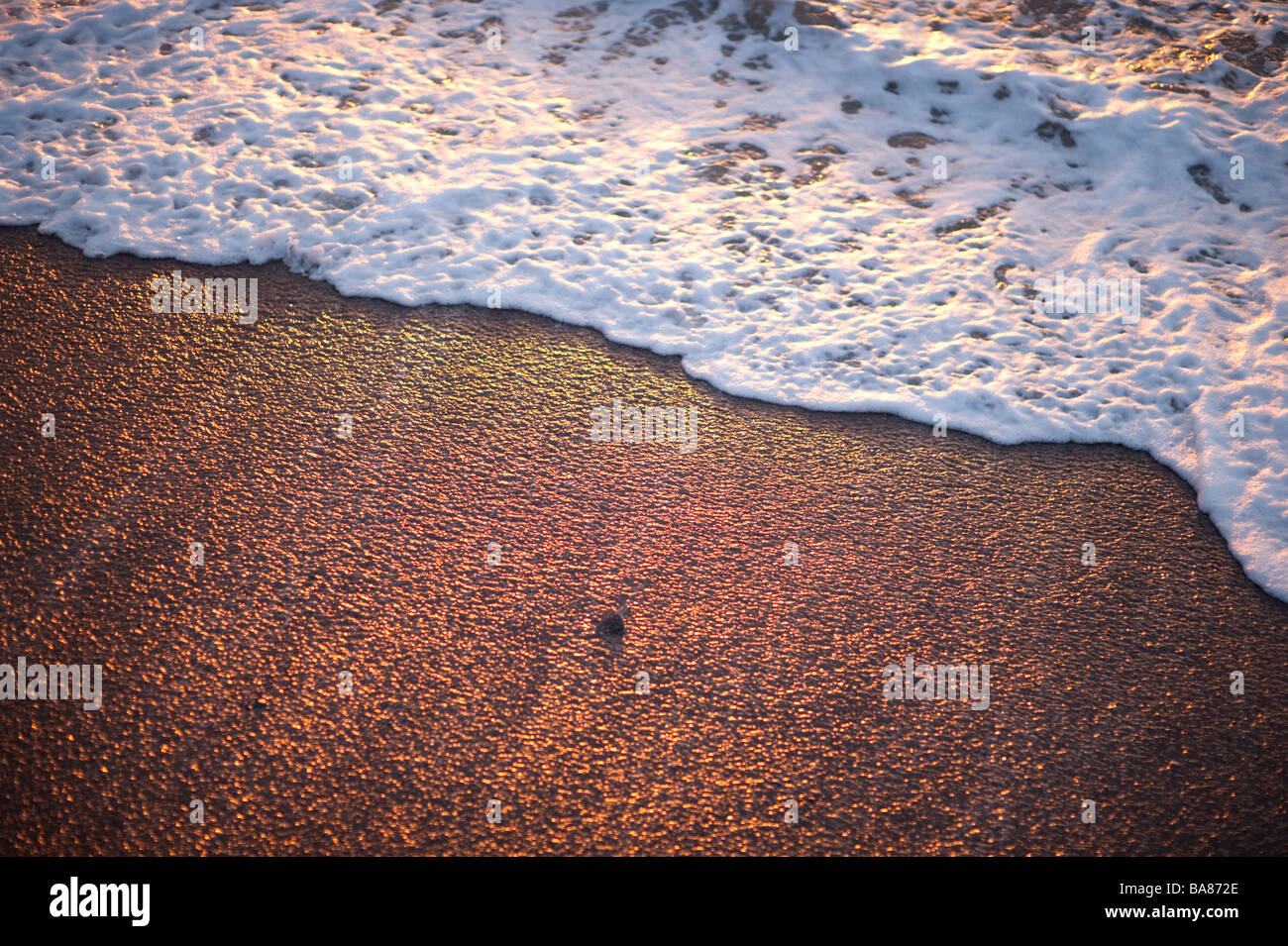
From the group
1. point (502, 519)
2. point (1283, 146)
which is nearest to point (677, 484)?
point (502, 519)

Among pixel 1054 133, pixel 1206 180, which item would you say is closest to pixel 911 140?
pixel 1054 133

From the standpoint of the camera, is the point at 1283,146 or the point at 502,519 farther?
the point at 1283,146

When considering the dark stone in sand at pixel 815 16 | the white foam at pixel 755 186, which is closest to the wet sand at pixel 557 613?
the white foam at pixel 755 186

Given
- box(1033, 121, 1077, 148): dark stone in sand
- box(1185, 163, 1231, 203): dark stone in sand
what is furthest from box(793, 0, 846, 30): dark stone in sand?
box(1185, 163, 1231, 203): dark stone in sand

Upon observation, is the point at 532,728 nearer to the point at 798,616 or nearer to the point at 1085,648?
the point at 798,616

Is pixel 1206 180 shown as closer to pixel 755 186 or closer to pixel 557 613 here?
pixel 755 186

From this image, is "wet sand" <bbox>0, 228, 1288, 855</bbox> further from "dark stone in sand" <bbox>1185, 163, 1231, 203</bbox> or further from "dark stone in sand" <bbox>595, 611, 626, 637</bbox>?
"dark stone in sand" <bbox>1185, 163, 1231, 203</bbox>
